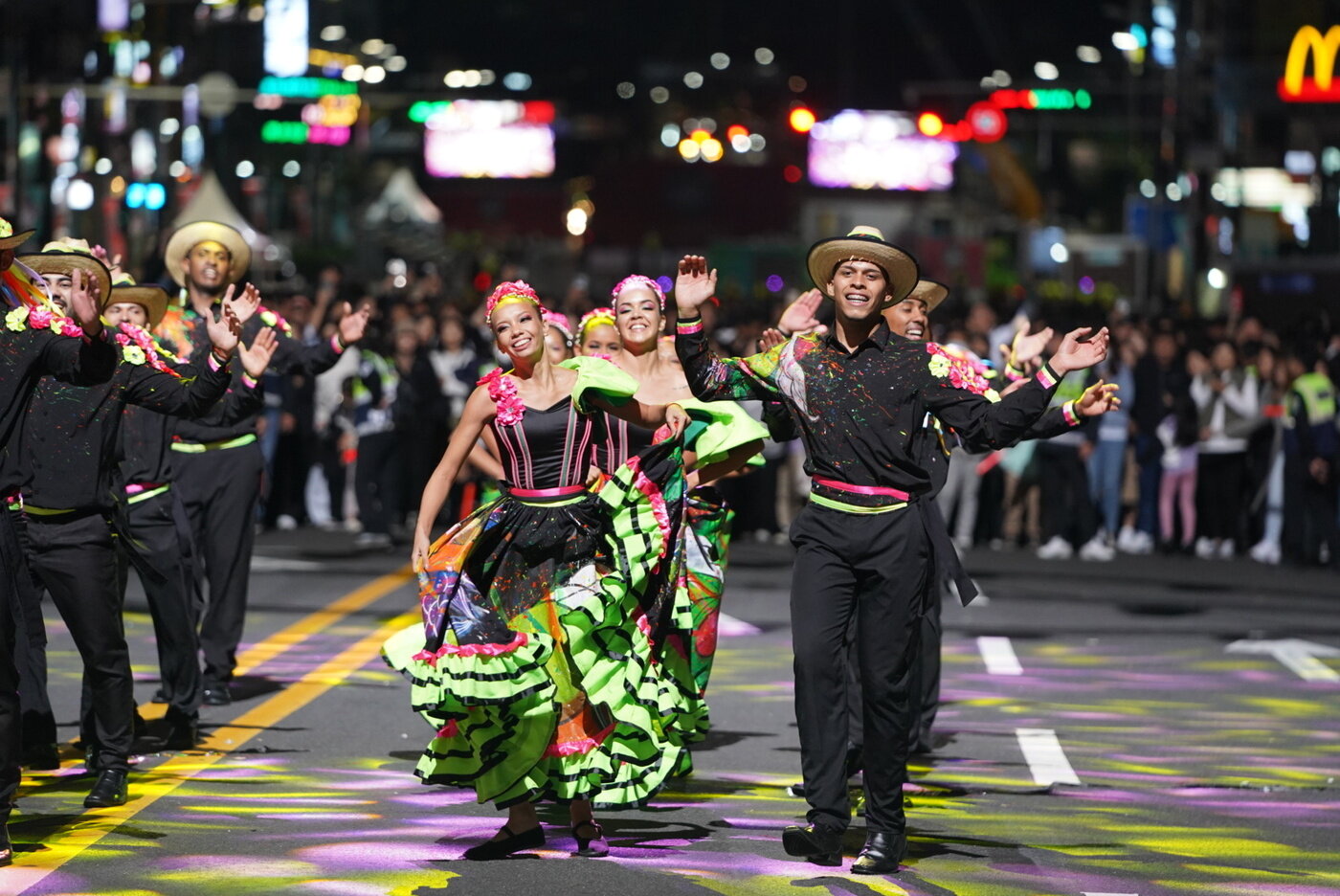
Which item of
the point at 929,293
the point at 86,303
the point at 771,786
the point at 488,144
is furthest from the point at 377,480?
the point at 488,144

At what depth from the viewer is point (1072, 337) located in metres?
7.52

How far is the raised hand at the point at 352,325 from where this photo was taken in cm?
1067

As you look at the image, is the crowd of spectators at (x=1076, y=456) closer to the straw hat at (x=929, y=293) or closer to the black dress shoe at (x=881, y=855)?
the straw hat at (x=929, y=293)

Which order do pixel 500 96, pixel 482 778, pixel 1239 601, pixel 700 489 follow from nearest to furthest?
pixel 482 778 → pixel 700 489 → pixel 1239 601 → pixel 500 96

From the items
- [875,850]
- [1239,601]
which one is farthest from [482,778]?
[1239,601]

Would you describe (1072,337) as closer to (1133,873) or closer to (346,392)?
(1133,873)

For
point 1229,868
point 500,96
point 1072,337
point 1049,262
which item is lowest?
point 1229,868

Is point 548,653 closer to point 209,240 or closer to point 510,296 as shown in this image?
point 510,296

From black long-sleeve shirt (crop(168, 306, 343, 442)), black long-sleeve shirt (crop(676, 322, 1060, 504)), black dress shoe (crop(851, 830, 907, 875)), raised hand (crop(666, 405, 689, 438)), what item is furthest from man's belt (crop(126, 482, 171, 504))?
black dress shoe (crop(851, 830, 907, 875))

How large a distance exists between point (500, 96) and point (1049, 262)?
29658 millimetres

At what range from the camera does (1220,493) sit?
1981cm

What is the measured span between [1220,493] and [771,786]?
1193cm

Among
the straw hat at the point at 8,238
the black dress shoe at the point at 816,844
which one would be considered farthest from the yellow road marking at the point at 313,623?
the black dress shoe at the point at 816,844

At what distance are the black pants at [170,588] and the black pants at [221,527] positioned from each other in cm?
60
